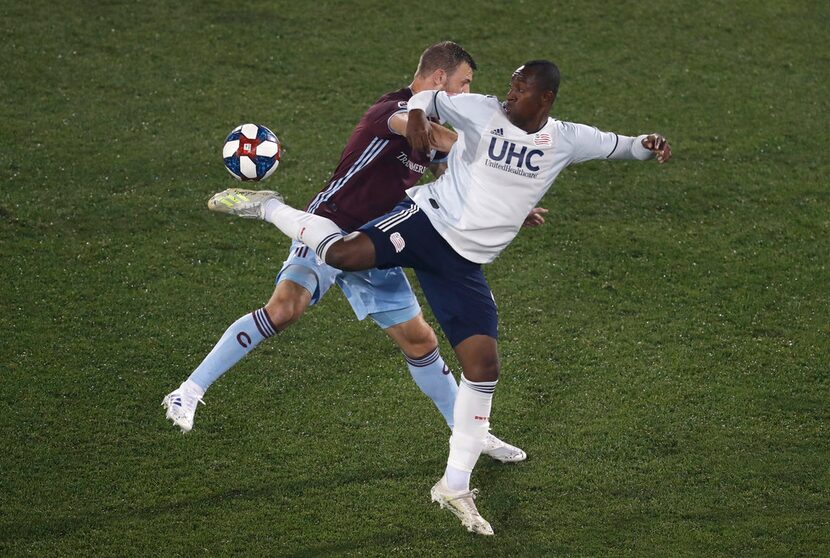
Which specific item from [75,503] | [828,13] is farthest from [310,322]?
[828,13]

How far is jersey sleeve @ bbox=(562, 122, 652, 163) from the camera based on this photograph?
6.05 m

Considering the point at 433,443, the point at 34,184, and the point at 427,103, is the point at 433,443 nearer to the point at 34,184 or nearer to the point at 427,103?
the point at 427,103

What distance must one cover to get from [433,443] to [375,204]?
150cm

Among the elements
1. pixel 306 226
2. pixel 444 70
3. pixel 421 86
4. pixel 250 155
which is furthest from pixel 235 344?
pixel 444 70

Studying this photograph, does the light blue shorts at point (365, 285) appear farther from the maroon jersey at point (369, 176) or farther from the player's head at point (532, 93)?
the player's head at point (532, 93)

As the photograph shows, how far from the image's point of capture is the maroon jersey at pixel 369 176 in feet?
21.2

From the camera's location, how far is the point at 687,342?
7.83 meters

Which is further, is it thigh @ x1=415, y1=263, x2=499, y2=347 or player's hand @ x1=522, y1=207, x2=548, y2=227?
player's hand @ x1=522, y1=207, x2=548, y2=227

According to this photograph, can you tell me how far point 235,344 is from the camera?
6.34 m

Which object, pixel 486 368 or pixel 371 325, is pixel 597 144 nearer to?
pixel 486 368

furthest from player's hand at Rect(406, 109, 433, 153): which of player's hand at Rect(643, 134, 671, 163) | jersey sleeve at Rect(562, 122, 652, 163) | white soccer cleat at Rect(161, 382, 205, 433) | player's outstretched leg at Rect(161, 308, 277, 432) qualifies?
white soccer cleat at Rect(161, 382, 205, 433)

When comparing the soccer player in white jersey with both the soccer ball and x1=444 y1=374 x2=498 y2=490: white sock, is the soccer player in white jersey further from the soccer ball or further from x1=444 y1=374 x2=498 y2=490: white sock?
the soccer ball

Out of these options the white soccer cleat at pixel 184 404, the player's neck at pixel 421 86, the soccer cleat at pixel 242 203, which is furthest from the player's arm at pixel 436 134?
the white soccer cleat at pixel 184 404

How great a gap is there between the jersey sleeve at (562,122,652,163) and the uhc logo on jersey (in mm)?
251
